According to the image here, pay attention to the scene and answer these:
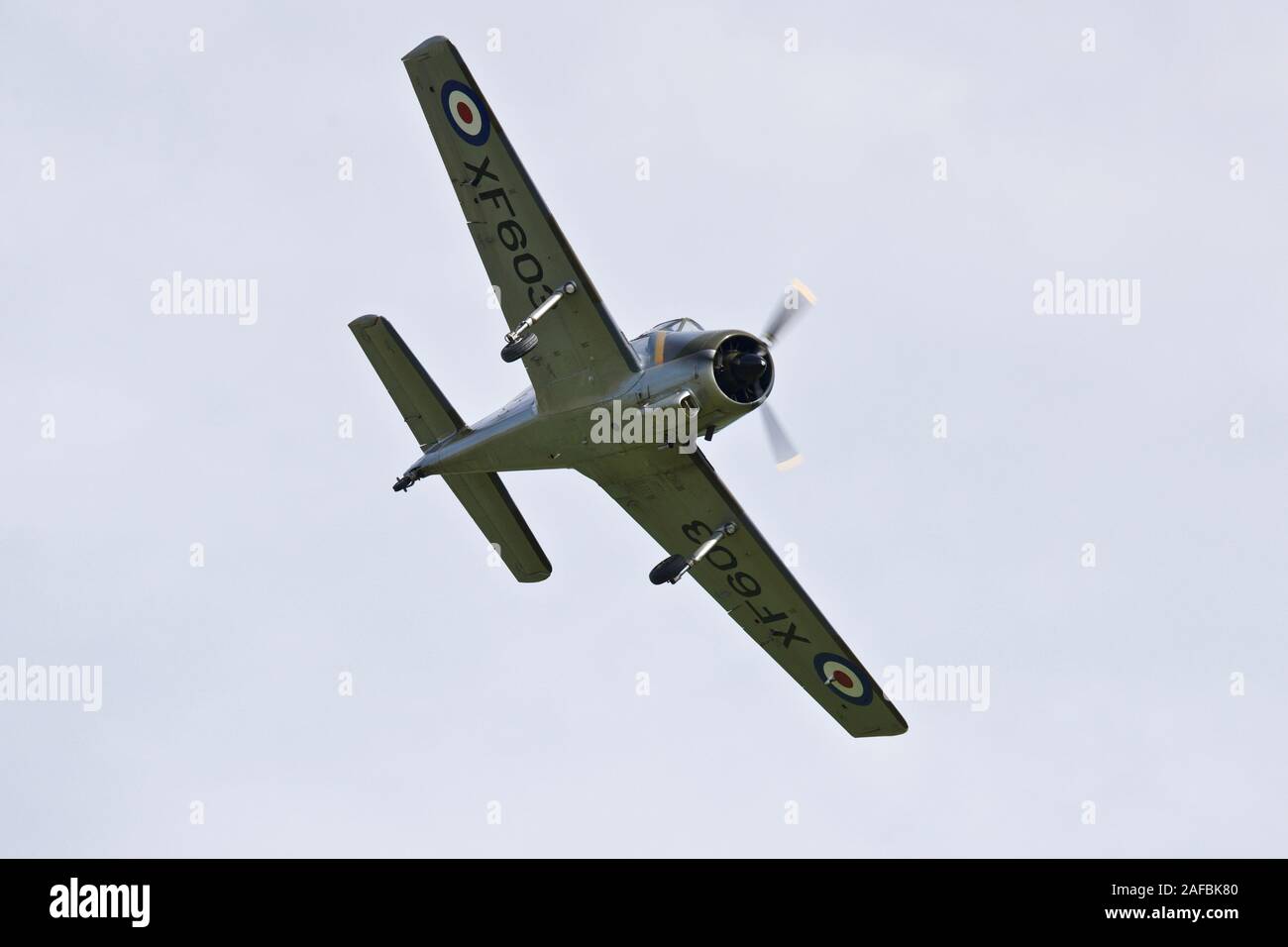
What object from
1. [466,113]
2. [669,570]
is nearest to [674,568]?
[669,570]

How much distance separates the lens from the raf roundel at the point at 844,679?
1142 inches

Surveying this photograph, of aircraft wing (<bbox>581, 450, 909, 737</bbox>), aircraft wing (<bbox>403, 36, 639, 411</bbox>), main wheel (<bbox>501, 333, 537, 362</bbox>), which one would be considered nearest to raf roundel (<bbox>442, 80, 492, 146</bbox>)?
aircraft wing (<bbox>403, 36, 639, 411</bbox>)

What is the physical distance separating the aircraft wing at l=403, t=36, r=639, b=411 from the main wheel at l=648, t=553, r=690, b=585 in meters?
2.65

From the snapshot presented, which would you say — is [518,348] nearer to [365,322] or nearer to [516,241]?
[516,241]

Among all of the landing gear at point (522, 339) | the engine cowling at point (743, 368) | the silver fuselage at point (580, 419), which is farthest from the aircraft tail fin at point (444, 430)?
the engine cowling at point (743, 368)

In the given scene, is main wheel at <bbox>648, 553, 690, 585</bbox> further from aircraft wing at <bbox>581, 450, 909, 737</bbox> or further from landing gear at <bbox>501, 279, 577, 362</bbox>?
landing gear at <bbox>501, 279, 577, 362</bbox>

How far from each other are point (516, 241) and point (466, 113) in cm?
192

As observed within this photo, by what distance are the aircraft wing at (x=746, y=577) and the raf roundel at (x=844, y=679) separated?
0.02 metres

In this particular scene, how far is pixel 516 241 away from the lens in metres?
25.5

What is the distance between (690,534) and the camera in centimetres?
2811

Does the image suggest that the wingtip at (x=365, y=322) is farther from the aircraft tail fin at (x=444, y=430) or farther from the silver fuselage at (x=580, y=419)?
the silver fuselage at (x=580, y=419)

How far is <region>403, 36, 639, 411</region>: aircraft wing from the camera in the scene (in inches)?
978

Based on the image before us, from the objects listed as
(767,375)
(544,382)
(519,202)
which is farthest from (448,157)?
(767,375)

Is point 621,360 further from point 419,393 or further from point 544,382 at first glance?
point 419,393
